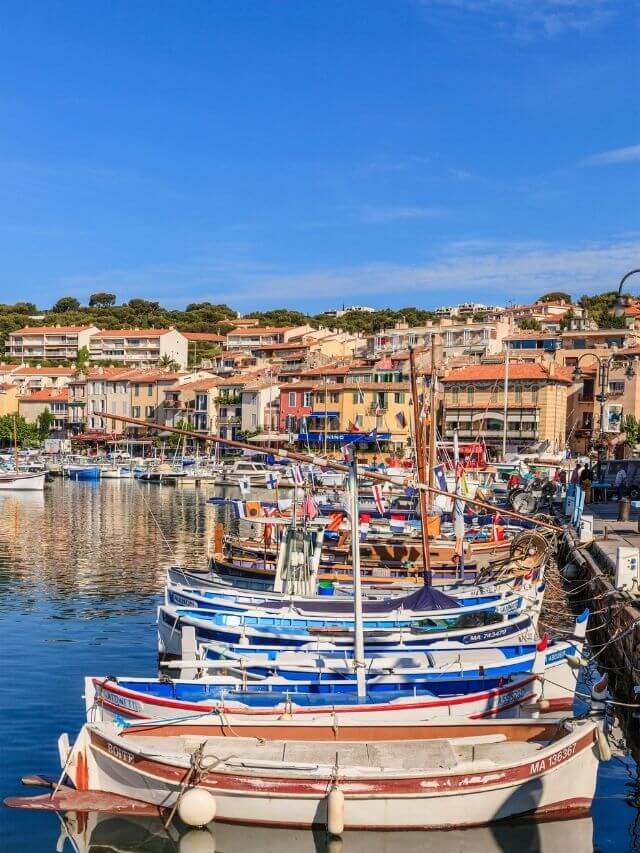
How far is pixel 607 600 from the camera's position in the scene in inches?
1002

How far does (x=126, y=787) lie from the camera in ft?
49.3

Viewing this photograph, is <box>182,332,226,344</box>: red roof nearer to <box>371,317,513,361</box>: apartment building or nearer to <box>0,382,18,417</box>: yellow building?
<box>0,382,18,417</box>: yellow building

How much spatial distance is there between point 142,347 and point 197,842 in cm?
15043

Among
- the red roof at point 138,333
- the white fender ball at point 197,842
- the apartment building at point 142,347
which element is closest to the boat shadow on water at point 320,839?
the white fender ball at point 197,842

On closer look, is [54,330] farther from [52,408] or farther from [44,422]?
[44,422]

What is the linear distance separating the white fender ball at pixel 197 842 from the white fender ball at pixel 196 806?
64 centimetres

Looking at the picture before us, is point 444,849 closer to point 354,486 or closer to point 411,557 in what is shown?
point 354,486

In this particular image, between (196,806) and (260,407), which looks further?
(260,407)

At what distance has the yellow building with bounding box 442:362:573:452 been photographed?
98.6 m

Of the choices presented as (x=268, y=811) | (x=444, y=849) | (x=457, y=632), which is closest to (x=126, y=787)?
(x=268, y=811)

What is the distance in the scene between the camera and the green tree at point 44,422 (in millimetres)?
136500

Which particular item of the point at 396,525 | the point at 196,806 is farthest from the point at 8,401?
the point at 196,806

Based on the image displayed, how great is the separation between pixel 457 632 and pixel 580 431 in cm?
8806

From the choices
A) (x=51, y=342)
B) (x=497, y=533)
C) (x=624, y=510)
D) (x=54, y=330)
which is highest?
(x=54, y=330)
